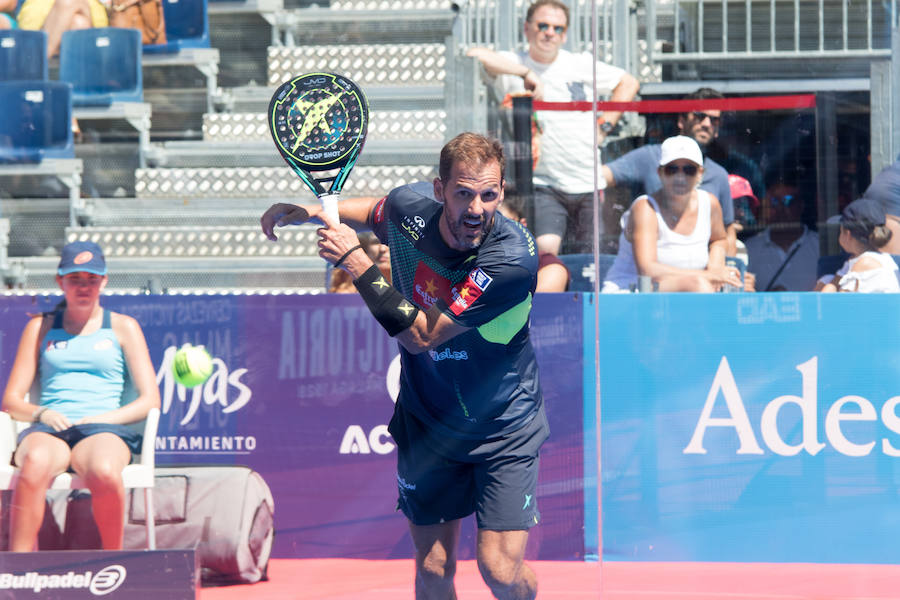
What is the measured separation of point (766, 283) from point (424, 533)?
2.31 meters

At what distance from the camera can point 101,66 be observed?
18.9 feet

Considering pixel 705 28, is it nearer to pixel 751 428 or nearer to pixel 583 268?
pixel 583 268

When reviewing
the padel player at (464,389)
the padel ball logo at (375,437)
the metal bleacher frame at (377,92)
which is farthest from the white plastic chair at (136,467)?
the padel player at (464,389)

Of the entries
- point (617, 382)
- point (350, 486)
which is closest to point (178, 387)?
point (350, 486)

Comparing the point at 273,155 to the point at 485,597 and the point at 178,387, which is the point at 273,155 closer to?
the point at 178,387

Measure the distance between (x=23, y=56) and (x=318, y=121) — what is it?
2596 mm

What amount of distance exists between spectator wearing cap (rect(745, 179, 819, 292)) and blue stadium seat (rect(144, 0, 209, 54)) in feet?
9.98

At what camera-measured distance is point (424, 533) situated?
3.85 metres

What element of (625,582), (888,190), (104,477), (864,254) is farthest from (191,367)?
(888,190)

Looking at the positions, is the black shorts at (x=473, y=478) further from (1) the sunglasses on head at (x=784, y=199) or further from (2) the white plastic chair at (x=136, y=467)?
(1) the sunglasses on head at (x=784, y=199)

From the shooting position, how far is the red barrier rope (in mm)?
5277

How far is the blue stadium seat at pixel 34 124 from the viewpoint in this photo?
5.57 meters

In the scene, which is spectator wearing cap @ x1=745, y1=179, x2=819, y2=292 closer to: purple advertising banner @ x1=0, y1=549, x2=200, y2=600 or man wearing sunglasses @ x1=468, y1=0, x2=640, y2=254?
man wearing sunglasses @ x1=468, y1=0, x2=640, y2=254

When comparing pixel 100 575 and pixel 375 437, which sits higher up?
pixel 375 437
